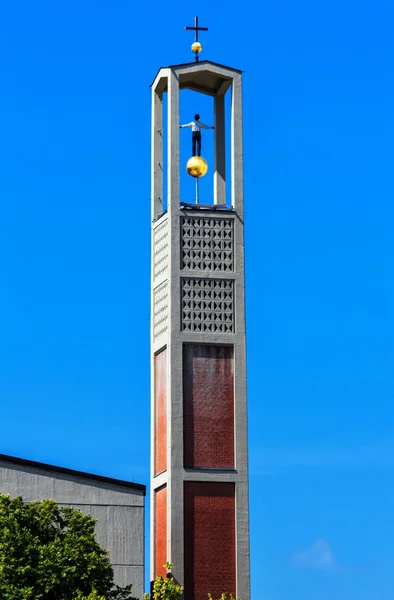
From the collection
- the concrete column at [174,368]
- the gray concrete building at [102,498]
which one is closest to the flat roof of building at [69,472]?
the gray concrete building at [102,498]

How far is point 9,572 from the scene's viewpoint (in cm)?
4438

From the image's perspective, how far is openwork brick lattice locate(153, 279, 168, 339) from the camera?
50156mm

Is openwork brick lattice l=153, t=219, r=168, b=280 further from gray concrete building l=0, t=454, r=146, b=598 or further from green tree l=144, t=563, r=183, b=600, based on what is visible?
green tree l=144, t=563, r=183, b=600

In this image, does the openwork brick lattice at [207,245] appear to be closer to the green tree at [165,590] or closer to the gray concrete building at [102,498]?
the gray concrete building at [102,498]

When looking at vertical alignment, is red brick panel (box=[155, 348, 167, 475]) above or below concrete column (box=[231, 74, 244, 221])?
below

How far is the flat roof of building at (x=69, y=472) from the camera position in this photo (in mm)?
52438

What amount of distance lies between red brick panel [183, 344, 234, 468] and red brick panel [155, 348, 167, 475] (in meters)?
0.91

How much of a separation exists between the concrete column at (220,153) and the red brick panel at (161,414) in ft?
20.6

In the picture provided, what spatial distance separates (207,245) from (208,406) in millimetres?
5470

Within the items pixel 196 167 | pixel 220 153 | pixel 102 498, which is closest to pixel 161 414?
pixel 102 498

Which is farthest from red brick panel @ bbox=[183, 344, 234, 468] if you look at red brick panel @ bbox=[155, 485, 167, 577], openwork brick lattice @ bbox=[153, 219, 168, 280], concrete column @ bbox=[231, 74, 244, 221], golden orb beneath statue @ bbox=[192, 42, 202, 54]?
golden orb beneath statue @ bbox=[192, 42, 202, 54]

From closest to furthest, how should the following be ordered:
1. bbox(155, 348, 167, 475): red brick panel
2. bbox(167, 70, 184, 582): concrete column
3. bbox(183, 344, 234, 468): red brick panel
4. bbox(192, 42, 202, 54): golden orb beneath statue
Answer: bbox(167, 70, 184, 582): concrete column → bbox(183, 344, 234, 468): red brick panel → bbox(155, 348, 167, 475): red brick panel → bbox(192, 42, 202, 54): golden orb beneath statue

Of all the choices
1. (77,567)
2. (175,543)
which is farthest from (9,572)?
(175,543)

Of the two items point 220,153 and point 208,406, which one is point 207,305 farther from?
point 220,153
